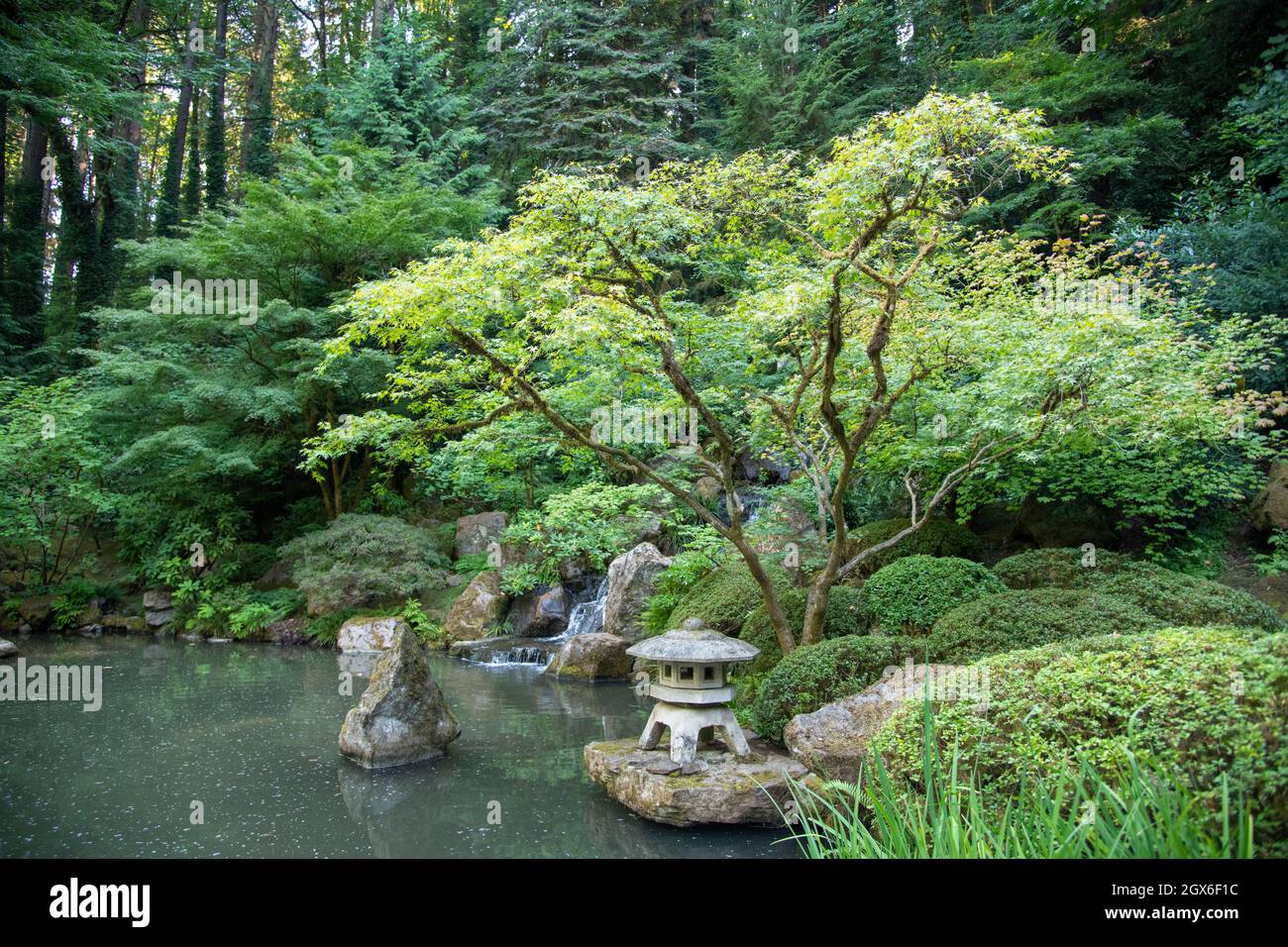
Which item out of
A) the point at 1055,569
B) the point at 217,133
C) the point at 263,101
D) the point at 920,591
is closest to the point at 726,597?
the point at 920,591

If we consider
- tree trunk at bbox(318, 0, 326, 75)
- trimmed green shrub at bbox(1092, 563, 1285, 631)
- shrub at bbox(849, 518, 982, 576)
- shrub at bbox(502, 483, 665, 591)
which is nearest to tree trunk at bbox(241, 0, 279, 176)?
tree trunk at bbox(318, 0, 326, 75)

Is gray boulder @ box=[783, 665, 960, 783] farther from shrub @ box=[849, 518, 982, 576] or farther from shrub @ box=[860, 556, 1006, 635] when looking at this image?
shrub @ box=[849, 518, 982, 576]

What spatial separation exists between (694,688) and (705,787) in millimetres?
715

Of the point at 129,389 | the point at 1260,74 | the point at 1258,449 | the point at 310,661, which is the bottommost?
the point at 310,661

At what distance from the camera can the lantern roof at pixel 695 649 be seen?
5.72 metres

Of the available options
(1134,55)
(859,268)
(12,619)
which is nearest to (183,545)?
(12,619)

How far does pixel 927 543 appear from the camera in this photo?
29.2 ft

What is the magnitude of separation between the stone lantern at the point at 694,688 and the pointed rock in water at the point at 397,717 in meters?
2.23

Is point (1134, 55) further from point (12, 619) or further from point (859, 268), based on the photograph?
point (12, 619)

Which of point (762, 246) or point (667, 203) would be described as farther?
point (762, 246)

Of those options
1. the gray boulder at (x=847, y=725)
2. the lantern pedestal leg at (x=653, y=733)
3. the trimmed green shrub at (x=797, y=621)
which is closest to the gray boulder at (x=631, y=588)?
the trimmed green shrub at (x=797, y=621)

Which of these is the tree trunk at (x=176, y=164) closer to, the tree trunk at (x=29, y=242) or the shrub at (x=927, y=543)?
the tree trunk at (x=29, y=242)

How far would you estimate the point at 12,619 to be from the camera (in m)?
13.2

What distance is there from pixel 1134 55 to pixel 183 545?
61.9 ft
